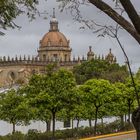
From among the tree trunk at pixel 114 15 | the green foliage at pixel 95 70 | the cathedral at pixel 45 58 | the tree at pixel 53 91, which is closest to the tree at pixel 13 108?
the tree at pixel 53 91

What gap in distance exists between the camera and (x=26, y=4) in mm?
9828

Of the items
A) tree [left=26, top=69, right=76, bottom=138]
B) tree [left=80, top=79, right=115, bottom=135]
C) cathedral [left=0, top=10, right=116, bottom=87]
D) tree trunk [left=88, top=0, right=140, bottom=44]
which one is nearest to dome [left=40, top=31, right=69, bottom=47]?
cathedral [left=0, top=10, right=116, bottom=87]

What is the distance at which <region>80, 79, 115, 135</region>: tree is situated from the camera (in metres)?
38.7

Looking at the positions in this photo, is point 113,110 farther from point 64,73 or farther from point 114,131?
point 64,73

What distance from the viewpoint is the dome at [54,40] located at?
136562mm

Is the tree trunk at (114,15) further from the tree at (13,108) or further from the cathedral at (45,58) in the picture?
the cathedral at (45,58)

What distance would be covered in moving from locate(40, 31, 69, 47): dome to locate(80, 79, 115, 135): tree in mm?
95881

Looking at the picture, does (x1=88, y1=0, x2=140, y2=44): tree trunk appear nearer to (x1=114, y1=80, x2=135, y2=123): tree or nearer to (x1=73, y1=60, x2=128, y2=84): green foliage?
(x1=114, y1=80, x2=135, y2=123): tree

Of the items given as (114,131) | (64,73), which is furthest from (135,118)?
(114,131)

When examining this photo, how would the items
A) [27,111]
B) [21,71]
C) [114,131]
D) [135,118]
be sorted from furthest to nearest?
1. [21,71]
2. [114,131]
3. [27,111]
4. [135,118]

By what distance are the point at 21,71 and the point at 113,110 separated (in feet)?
291

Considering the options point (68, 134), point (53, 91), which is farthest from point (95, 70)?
point (53, 91)

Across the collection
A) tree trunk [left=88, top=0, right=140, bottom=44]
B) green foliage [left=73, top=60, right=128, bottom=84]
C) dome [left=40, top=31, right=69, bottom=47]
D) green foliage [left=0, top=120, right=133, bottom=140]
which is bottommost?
green foliage [left=0, top=120, right=133, bottom=140]

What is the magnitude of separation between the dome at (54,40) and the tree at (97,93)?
95881 mm
